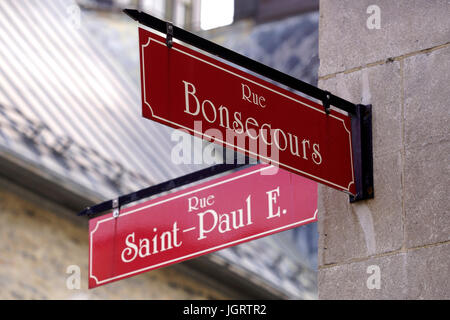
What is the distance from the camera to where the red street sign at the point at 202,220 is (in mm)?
5320

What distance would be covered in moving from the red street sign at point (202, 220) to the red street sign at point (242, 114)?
40 centimetres

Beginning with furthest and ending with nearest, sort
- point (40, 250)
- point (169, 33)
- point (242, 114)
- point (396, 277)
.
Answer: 1. point (40, 250)
2. point (396, 277)
3. point (242, 114)
4. point (169, 33)

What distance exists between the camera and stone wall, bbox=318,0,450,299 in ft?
16.0

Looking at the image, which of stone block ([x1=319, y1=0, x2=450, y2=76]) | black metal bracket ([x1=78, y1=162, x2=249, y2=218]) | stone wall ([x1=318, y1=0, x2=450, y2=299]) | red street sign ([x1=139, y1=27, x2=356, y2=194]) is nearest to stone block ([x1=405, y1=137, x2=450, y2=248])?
stone wall ([x1=318, y1=0, x2=450, y2=299])

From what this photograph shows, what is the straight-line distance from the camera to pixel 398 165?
5.11 m

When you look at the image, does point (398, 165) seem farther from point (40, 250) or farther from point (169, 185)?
point (40, 250)

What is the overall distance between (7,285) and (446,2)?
697 cm

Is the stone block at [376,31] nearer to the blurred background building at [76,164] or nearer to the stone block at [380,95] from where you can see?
the stone block at [380,95]

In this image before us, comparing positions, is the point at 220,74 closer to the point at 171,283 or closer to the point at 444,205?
the point at 444,205

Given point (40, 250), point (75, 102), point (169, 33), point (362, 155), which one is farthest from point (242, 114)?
point (75, 102)

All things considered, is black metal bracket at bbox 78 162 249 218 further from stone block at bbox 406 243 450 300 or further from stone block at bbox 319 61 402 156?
stone block at bbox 406 243 450 300

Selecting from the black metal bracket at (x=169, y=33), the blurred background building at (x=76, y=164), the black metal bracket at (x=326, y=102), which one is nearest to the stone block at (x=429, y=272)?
the black metal bracket at (x=326, y=102)

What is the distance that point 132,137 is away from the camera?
13961 mm

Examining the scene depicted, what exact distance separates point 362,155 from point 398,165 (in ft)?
0.58
